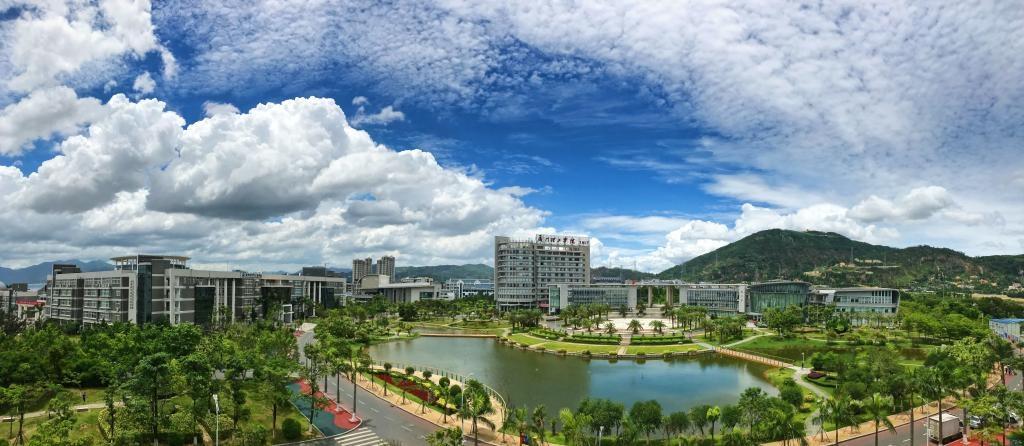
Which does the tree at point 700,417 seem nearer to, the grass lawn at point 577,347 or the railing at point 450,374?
the railing at point 450,374

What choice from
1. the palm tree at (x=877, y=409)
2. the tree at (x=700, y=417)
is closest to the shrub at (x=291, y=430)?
the tree at (x=700, y=417)

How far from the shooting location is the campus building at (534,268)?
159250 mm

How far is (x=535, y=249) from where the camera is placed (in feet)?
535

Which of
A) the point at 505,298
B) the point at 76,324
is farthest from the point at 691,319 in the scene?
the point at 76,324

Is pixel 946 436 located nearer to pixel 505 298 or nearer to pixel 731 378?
pixel 731 378

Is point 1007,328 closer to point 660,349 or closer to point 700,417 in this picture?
point 660,349

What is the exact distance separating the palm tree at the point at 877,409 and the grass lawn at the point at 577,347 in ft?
140

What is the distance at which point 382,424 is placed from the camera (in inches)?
1754

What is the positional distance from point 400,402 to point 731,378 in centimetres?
3804

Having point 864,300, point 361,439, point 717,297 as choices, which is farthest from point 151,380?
point 717,297

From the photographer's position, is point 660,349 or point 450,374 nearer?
point 450,374

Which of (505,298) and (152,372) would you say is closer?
(152,372)

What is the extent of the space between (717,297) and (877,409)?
362ft

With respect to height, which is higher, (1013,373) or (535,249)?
(535,249)
